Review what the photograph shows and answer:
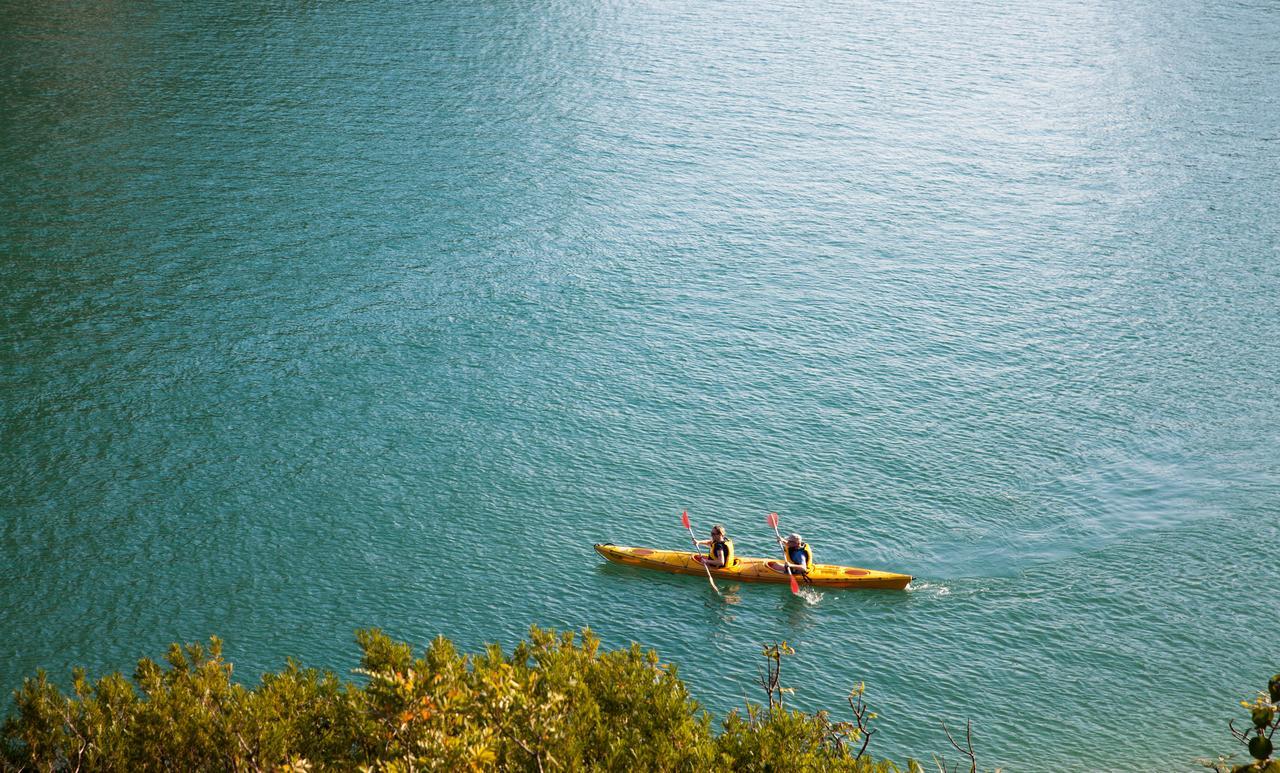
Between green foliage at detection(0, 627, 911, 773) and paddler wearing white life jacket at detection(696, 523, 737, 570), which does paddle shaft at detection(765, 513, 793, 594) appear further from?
green foliage at detection(0, 627, 911, 773)

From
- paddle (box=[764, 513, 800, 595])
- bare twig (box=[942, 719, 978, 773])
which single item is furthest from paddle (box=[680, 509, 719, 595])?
bare twig (box=[942, 719, 978, 773])

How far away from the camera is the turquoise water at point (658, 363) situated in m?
19.7

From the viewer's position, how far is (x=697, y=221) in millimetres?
Result: 37188

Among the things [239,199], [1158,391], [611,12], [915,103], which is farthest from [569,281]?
[611,12]

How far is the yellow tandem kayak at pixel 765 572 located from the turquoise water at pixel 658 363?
0.36m

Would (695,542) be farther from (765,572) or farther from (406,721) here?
(406,721)

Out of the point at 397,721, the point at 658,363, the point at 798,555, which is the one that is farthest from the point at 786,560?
Result: the point at 397,721

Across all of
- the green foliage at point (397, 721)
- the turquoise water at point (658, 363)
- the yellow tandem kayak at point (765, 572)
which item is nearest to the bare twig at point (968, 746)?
the turquoise water at point (658, 363)

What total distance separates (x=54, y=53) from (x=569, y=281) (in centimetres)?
2882

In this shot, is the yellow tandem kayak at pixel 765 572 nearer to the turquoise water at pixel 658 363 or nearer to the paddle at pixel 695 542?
the paddle at pixel 695 542

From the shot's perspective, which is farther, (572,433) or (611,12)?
(611,12)

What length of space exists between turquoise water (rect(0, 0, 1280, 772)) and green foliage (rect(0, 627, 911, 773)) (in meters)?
8.42

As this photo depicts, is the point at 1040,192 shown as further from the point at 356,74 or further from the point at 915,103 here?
the point at 356,74

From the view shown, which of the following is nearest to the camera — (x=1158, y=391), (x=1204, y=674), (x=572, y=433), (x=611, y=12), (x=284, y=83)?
(x=1204, y=674)
